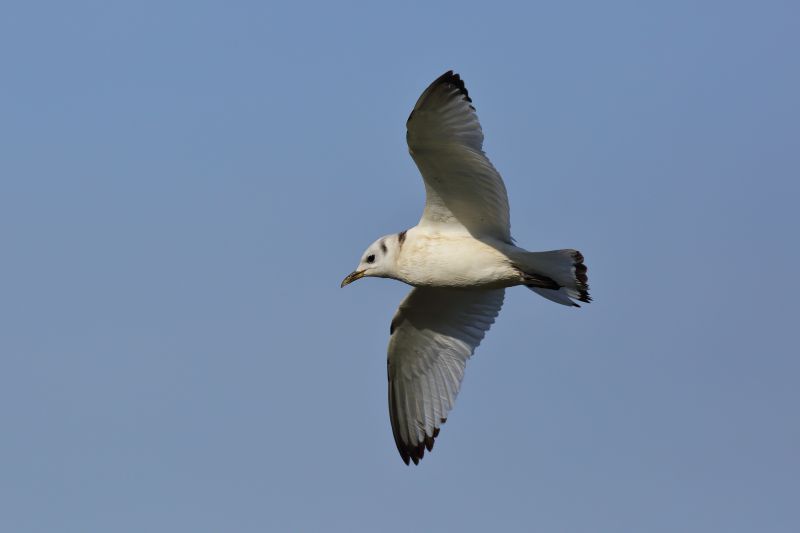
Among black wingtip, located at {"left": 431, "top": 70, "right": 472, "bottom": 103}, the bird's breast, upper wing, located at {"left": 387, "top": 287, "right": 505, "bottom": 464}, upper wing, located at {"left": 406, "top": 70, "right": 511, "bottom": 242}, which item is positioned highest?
black wingtip, located at {"left": 431, "top": 70, "right": 472, "bottom": 103}

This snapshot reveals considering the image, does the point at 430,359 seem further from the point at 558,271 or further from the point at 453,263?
the point at 558,271

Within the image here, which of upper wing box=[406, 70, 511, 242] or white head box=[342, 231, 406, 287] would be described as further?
white head box=[342, 231, 406, 287]

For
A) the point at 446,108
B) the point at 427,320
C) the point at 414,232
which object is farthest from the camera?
the point at 427,320

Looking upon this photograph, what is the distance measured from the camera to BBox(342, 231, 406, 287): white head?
44.0ft

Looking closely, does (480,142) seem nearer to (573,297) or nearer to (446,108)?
(446,108)

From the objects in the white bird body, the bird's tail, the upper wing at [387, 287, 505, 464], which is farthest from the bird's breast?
the upper wing at [387, 287, 505, 464]

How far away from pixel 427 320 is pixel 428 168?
2262 mm

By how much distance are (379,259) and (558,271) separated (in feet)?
5.87

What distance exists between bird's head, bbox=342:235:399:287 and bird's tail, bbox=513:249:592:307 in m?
1.24

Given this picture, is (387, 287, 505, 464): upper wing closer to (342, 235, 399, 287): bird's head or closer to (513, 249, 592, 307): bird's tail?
(342, 235, 399, 287): bird's head

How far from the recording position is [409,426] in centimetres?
1460

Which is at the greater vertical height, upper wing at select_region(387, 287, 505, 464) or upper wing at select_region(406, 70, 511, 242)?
upper wing at select_region(406, 70, 511, 242)

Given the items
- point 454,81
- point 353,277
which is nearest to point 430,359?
point 353,277

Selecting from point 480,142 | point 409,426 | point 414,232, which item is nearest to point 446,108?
point 480,142
